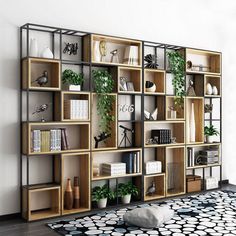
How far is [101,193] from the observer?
4715 mm

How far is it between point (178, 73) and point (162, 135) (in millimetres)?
935

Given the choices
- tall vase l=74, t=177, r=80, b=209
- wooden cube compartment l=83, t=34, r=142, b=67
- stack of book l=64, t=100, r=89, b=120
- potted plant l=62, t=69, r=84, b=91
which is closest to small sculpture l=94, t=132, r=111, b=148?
stack of book l=64, t=100, r=89, b=120

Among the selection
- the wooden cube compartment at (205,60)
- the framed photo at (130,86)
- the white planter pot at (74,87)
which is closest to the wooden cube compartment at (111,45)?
the framed photo at (130,86)

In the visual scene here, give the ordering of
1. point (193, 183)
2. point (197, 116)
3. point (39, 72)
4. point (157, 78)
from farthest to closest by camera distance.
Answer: point (197, 116)
point (193, 183)
point (157, 78)
point (39, 72)

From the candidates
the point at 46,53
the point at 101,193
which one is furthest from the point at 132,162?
the point at 46,53

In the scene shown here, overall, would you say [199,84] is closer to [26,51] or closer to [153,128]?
[153,128]

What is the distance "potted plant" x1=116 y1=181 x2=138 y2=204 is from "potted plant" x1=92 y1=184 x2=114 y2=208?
158mm

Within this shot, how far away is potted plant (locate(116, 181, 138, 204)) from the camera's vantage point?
16.1 feet

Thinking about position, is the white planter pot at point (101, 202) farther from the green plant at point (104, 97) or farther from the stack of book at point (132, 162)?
the green plant at point (104, 97)

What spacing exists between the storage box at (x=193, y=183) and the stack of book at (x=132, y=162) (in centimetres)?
99

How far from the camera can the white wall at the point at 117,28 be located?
4.23 metres

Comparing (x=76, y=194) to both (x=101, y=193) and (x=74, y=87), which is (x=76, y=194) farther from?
(x=74, y=87)

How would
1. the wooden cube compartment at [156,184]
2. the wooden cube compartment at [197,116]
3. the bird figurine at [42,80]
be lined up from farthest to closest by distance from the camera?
the wooden cube compartment at [197,116], the wooden cube compartment at [156,184], the bird figurine at [42,80]

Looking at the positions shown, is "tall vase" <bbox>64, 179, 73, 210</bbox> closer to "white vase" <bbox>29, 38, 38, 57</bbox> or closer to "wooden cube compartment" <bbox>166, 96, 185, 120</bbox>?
"white vase" <bbox>29, 38, 38, 57</bbox>
